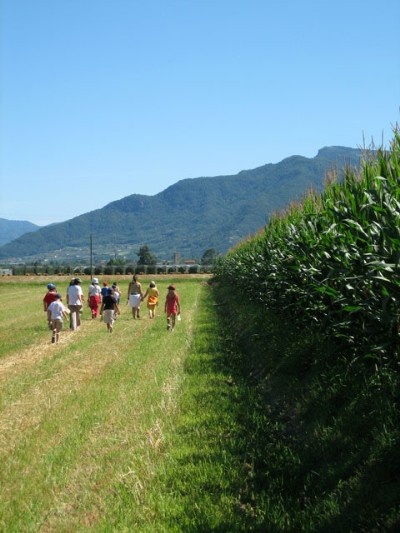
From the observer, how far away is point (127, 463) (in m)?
7.12

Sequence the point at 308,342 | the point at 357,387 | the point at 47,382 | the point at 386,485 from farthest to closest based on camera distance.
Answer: the point at 47,382 < the point at 308,342 < the point at 357,387 < the point at 386,485

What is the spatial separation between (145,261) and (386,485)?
14684 centimetres

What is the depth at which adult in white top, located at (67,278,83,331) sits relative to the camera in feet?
70.6

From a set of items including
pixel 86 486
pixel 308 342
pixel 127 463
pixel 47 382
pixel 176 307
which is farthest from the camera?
pixel 176 307

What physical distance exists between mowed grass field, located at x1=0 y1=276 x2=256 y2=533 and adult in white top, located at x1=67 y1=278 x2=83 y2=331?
5.58 meters

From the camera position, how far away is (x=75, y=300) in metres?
22.0

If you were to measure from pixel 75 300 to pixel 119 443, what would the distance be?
14431mm

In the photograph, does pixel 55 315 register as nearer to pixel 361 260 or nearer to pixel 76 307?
pixel 76 307

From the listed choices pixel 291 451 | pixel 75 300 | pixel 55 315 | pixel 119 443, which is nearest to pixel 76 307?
pixel 75 300

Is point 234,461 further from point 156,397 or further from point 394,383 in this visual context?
point 156,397

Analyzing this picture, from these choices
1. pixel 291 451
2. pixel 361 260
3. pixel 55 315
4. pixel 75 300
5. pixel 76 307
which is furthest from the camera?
pixel 76 307

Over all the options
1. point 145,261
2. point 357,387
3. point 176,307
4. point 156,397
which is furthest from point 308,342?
point 145,261

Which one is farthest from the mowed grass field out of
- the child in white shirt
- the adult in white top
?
the adult in white top

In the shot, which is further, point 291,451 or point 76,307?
point 76,307
